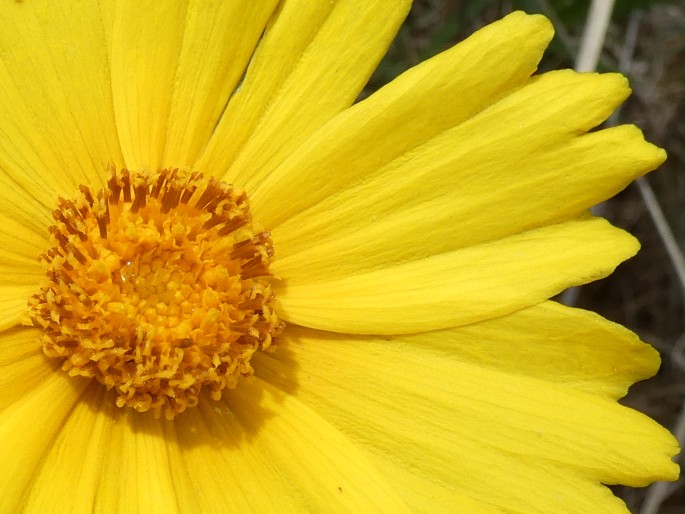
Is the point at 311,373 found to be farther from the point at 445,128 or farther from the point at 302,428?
the point at 445,128

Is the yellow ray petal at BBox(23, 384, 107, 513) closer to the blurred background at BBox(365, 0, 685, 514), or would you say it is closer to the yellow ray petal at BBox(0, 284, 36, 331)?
the yellow ray petal at BBox(0, 284, 36, 331)

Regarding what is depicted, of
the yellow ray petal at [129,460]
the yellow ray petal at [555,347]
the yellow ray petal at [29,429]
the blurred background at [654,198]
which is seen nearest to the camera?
the yellow ray petal at [29,429]

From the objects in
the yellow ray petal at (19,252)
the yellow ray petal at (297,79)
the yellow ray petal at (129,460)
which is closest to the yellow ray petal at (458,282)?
the yellow ray petal at (297,79)

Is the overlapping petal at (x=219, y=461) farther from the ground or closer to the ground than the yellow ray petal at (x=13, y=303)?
closer to the ground

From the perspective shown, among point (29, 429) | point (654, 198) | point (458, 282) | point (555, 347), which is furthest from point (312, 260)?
point (654, 198)

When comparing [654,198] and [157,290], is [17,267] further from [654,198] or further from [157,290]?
[654,198]

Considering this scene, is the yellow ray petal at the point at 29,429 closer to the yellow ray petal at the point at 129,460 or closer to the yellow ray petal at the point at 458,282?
the yellow ray petal at the point at 129,460
